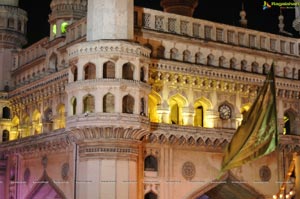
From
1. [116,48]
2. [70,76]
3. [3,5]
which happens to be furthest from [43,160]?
[3,5]

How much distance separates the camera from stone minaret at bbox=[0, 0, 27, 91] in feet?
111

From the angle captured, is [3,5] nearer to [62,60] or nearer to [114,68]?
[62,60]

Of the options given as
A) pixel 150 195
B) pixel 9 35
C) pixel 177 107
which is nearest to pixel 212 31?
pixel 177 107

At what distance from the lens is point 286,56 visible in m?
30.2

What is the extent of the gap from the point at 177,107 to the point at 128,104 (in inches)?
141

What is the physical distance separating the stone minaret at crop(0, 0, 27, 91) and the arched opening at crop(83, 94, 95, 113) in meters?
10.4

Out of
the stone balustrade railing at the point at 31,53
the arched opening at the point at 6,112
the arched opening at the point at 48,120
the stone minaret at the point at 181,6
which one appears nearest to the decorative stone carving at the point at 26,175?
the arched opening at the point at 48,120

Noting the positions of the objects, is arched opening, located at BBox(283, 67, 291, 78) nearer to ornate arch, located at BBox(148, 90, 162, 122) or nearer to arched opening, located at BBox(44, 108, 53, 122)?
ornate arch, located at BBox(148, 90, 162, 122)

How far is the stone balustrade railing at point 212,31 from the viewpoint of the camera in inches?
1061

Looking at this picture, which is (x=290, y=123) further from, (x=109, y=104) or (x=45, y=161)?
(x=45, y=161)

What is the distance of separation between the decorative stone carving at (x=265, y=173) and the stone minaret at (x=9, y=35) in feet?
43.6

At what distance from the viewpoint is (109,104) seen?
24.2 metres

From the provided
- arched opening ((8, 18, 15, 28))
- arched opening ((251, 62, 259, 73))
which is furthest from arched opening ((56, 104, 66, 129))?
arched opening ((251, 62, 259, 73))

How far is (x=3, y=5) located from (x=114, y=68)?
1278 centimetres
